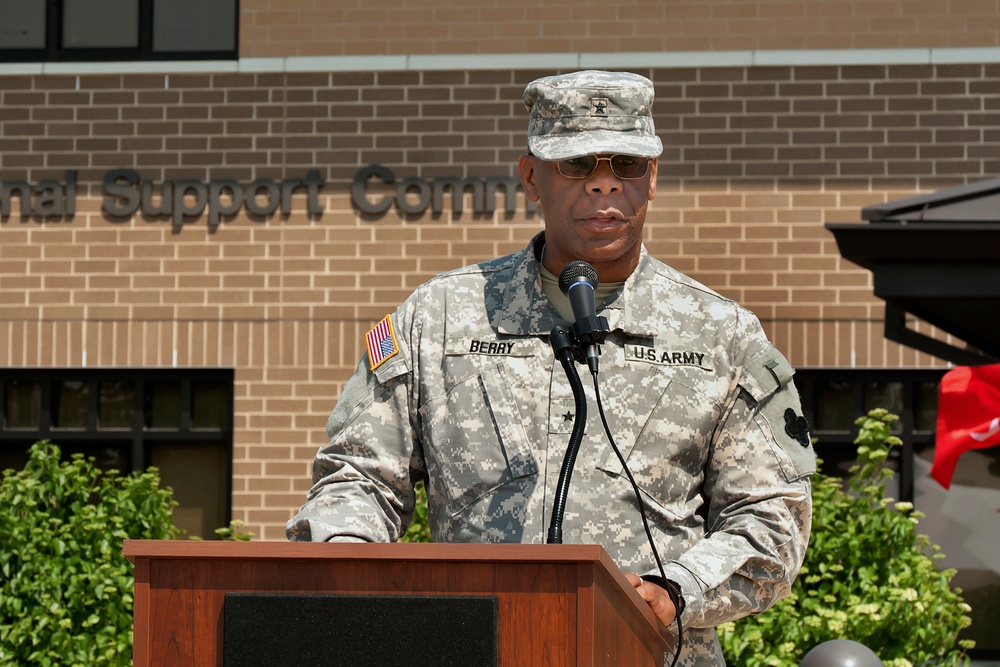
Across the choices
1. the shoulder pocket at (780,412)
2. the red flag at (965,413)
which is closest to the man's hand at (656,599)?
the shoulder pocket at (780,412)

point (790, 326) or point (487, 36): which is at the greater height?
point (487, 36)

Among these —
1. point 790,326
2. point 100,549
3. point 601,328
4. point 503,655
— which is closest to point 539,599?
point 503,655

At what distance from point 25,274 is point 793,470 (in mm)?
6777

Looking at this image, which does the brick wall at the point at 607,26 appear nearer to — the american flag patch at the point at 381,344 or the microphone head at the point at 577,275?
the american flag patch at the point at 381,344

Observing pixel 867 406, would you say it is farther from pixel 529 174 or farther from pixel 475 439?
pixel 475 439

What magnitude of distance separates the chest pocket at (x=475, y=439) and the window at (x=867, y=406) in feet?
18.6

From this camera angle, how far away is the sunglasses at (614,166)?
3.31 meters

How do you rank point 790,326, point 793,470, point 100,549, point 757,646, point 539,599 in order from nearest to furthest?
point 539,599 → point 793,470 → point 757,646 → point 100,549 → point 790,326

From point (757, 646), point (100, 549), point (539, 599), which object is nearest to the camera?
point (539, 599)

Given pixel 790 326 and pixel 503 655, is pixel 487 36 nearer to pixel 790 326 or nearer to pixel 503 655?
pixel 790 326

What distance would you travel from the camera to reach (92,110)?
9.24 metres

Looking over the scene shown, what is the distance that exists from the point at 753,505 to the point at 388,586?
0.97 metres

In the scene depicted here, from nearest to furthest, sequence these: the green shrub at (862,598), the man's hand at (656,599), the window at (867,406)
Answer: the man's hand at (656,599) < the green shrub at (862,598) < the window at (867,406)

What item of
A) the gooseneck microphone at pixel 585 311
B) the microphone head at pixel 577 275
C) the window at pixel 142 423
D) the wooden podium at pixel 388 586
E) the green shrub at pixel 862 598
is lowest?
the green shrub at pixel 862 598
